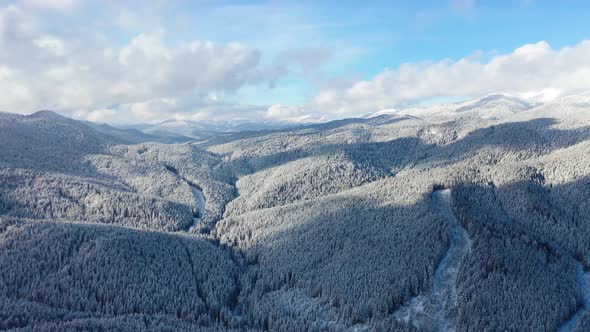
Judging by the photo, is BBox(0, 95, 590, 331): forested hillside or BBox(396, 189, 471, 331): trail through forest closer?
BBox(0, 95, 590, 331): forested hillside

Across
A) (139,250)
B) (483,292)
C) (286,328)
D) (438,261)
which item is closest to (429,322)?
(483,292)

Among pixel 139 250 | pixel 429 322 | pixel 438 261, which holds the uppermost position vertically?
pixel 139 250

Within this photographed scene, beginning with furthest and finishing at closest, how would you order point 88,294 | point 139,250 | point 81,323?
point 139,250 < point 88,294 < point 81,323

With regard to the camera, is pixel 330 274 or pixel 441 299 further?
pixel 330 274

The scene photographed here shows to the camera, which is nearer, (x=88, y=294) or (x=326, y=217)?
(x=88, y=294)

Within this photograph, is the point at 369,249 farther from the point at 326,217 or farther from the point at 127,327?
the point at 127,327

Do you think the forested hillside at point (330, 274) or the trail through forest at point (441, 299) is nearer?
the forested hillside at point (330, 274)

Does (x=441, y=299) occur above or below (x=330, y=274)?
below

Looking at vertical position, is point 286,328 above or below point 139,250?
below
